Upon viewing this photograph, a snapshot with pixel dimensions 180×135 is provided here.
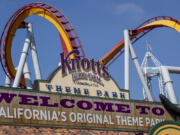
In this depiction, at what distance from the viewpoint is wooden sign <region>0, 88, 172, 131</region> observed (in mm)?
20750

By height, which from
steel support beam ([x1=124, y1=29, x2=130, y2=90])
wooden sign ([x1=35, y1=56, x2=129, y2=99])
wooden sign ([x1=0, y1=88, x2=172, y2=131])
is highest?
steel support beam ([x1=124, y1=29, x2=130, y2=90])

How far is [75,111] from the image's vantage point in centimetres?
2259

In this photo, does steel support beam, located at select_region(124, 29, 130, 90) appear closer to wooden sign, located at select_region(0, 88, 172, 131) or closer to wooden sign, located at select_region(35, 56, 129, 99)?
wooden sign, located at select_region(35, 56, 129, 99)

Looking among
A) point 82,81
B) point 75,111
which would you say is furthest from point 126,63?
point 75,111

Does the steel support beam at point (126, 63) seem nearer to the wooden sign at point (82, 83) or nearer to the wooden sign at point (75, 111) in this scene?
the wooden sign at point (82, 83)

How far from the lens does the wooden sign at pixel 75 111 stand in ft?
68.1

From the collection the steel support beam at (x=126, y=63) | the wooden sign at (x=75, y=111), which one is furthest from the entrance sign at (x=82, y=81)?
the steel support beam at (x=126, y=63)

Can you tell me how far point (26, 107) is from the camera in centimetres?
2109

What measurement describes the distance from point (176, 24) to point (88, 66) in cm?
1042

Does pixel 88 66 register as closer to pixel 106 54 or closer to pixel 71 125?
pixel 71 125

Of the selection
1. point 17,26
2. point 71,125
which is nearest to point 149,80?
point 17,26

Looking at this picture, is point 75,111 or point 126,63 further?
point 126,63

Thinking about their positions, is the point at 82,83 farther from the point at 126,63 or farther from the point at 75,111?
the point at 126,63

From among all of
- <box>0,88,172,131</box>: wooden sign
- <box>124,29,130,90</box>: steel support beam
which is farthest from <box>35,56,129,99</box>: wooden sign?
<box>124,29,130,90</box>: steel support beam
